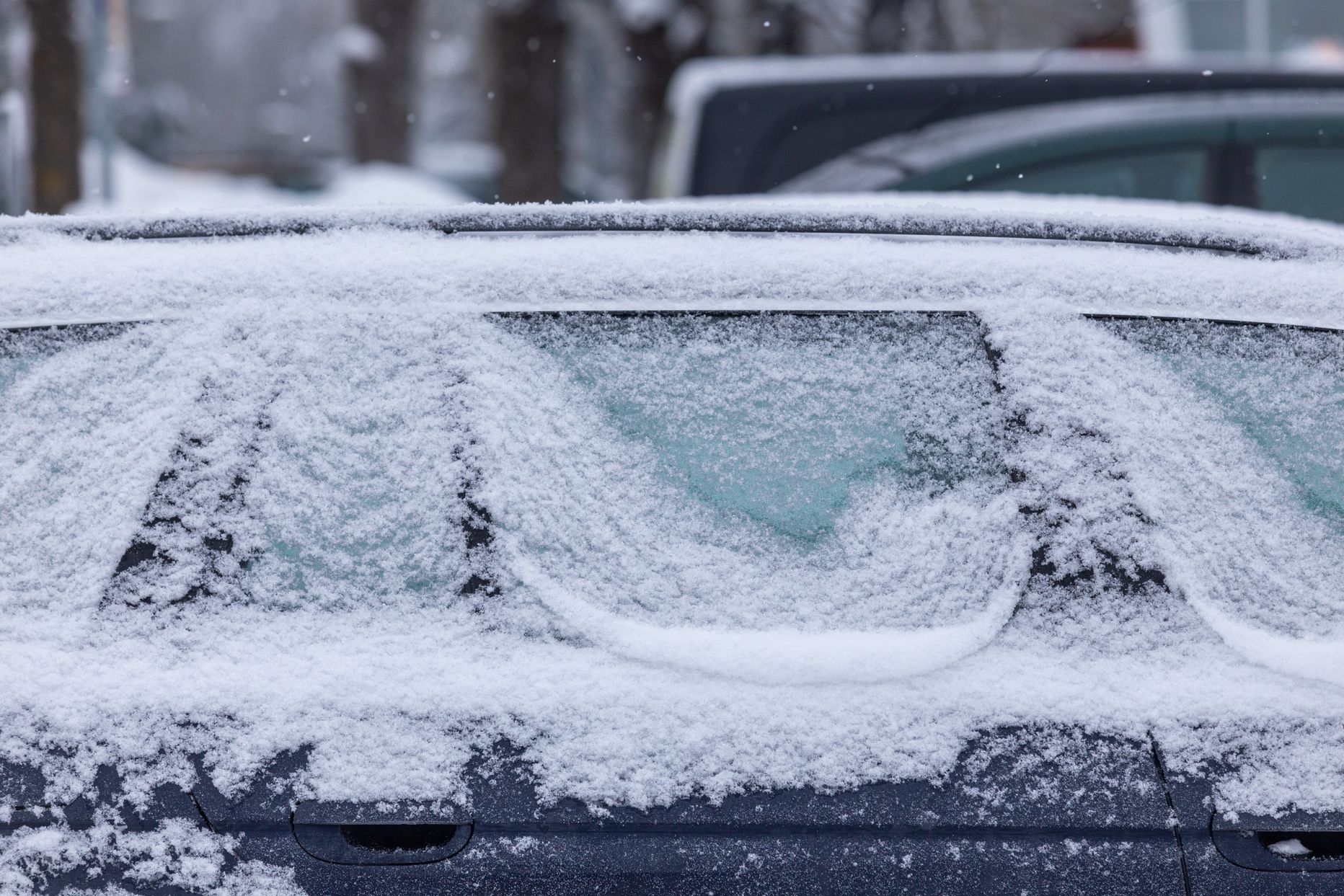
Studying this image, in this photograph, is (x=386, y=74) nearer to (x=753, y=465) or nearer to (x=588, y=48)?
(x=588, y=48)

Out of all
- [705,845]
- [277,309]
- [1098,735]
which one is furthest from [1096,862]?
[277,309]

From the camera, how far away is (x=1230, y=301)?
191 cm

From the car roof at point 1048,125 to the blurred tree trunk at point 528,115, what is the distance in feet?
26.3

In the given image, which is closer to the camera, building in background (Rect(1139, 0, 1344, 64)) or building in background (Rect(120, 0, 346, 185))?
building in background (Rect(1139, 0, 1344, 64))

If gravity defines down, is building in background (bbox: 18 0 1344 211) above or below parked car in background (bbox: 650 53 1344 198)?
below

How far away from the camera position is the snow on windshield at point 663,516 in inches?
69.0

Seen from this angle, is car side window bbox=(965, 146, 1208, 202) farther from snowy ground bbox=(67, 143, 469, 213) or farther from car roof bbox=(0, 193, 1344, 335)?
snowy ground bbox=(67, 143, 469, 213)

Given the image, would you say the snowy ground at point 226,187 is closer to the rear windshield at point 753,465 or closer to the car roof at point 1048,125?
the car roof at point 1048,125

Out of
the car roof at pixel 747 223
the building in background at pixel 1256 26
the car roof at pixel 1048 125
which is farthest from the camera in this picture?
the building in background at pixel 1256 26

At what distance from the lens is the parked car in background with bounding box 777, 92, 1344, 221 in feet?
17.1

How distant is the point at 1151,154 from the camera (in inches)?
215

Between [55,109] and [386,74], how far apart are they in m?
13.1

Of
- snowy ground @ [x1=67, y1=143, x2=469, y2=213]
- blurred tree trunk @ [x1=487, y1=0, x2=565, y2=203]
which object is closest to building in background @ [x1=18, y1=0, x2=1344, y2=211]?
blurred tree trunk @ [x1=487, y1=0, x2=565, y2=203]

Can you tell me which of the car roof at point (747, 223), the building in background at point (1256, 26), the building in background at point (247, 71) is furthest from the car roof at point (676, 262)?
the building in background at point (247, 71)
